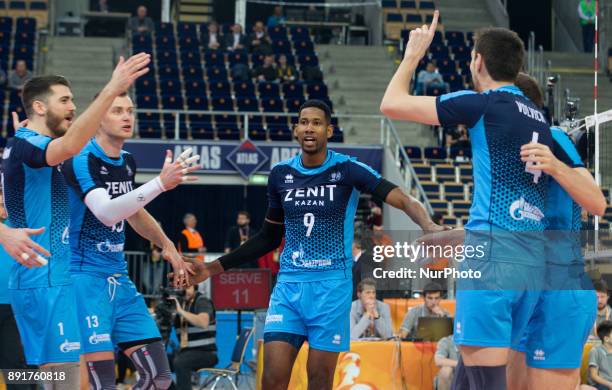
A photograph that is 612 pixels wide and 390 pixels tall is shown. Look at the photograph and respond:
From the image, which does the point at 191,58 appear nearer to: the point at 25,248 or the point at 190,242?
the point at 190,242

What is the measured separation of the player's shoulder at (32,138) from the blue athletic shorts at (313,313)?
6.11ft

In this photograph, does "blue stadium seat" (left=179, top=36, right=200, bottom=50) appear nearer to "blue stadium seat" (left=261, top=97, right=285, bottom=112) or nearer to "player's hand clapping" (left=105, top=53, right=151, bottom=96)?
"blue stadium seat" (left=261, top=97, right=285, bottom=112)

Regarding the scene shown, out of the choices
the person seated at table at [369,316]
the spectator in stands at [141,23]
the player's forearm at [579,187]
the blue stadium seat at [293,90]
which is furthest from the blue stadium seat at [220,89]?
the player's forearm at [579,187]

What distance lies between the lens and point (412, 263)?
6.34m

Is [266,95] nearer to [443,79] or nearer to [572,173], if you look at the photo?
[443,79]

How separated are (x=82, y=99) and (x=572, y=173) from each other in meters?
21.6

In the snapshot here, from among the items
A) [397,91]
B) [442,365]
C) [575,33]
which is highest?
[575,33]

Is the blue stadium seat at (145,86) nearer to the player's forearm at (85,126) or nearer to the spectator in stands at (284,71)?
the spectator in stands at (284,71)

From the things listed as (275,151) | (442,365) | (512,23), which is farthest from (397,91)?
(512,23)

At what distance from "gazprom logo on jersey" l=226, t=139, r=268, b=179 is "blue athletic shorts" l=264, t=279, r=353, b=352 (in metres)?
15.1

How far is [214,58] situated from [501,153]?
22362 millimetres

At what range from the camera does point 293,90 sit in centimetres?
2566

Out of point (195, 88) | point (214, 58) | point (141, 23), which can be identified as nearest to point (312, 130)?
point (195, 88)

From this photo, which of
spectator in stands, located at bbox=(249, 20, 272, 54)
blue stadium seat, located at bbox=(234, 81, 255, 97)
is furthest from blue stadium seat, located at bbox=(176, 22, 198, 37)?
blue stadium seat, located at bbox=(234, 81, 255, 97)
